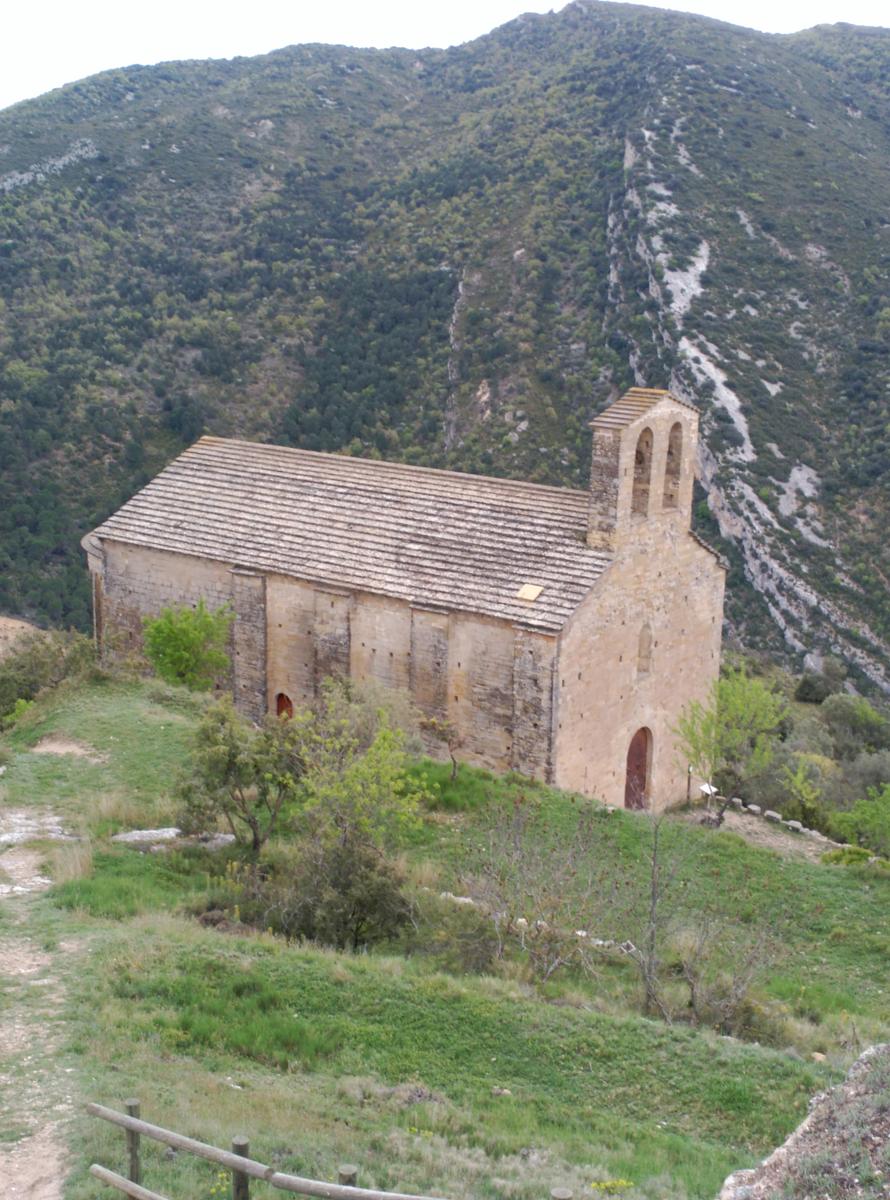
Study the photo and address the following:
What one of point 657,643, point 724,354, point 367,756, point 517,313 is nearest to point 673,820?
point 657,643

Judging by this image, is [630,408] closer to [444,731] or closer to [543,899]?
[444,731]

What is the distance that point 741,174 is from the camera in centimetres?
4978

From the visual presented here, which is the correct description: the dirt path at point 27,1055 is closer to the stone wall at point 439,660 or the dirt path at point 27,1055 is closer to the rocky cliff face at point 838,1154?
the rocky cliff face at point 838,1154

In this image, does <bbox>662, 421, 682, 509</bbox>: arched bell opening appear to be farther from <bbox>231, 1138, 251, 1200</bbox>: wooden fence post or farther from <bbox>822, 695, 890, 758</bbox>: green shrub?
<bbox>231, 1138, 251, 1200</bbox>: wooden fence post

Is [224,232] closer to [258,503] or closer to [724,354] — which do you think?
[724,354]

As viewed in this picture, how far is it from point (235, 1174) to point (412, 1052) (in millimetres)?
3668

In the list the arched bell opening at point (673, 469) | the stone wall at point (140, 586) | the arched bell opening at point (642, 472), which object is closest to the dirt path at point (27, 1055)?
the stone wall at point (140, 586)

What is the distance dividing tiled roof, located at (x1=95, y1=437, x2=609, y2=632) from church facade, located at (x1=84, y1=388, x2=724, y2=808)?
0.04 metres

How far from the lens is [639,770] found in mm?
22156

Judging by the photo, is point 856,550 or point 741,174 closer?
point 856,550

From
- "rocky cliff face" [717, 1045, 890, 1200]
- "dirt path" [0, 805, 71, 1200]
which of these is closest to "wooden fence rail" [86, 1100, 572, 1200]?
"dirt path" [0, 805, 71, 1200]

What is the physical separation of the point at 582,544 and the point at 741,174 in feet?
116

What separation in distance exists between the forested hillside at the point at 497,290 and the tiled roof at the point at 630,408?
1709cm

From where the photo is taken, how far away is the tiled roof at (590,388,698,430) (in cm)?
1953
